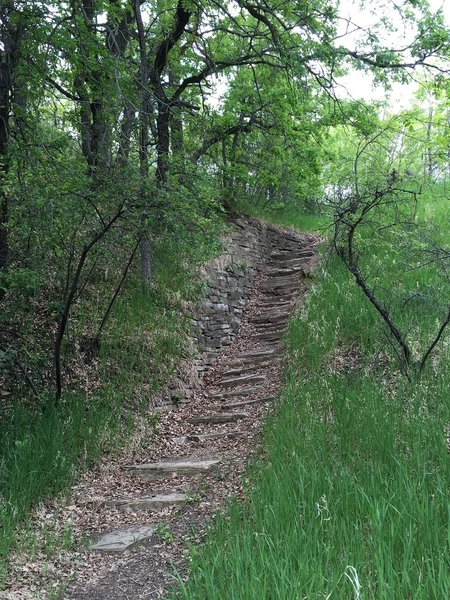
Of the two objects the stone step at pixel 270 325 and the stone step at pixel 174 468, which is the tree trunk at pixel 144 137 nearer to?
the stone step at pixel 174 468

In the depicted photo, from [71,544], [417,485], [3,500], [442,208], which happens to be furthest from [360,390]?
[442,208]

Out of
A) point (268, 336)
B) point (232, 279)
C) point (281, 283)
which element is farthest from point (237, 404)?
point (281, 283)

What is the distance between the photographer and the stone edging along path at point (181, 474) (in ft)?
12.0

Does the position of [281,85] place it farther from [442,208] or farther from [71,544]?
[71,544]

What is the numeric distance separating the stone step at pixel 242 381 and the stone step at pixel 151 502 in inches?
123

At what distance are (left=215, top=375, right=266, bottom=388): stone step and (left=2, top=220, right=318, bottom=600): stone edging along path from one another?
2cm

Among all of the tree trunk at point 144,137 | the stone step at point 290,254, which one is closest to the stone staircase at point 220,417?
the stone step at point 290,254

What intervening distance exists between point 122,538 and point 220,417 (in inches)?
111

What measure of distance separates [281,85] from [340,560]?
30.1ft

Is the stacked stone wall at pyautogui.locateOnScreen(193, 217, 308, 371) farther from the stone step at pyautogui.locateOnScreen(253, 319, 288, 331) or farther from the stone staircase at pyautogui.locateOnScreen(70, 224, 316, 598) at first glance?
the stone step at pyautogui.locateOnScreen(253, 319, 288, 331)

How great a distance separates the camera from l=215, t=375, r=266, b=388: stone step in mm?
7730

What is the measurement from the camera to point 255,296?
11789mm

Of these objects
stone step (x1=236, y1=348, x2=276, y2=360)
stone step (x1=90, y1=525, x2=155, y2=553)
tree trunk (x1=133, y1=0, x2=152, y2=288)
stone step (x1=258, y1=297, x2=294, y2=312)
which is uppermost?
tree trunk (x1=133, y1=0, x2=152, y2=288)

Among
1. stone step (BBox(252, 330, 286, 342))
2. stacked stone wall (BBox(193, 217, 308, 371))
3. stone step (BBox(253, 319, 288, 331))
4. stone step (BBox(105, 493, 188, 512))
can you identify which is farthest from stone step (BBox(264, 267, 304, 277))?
stone step (BBox(105, 493, 188, 512))
